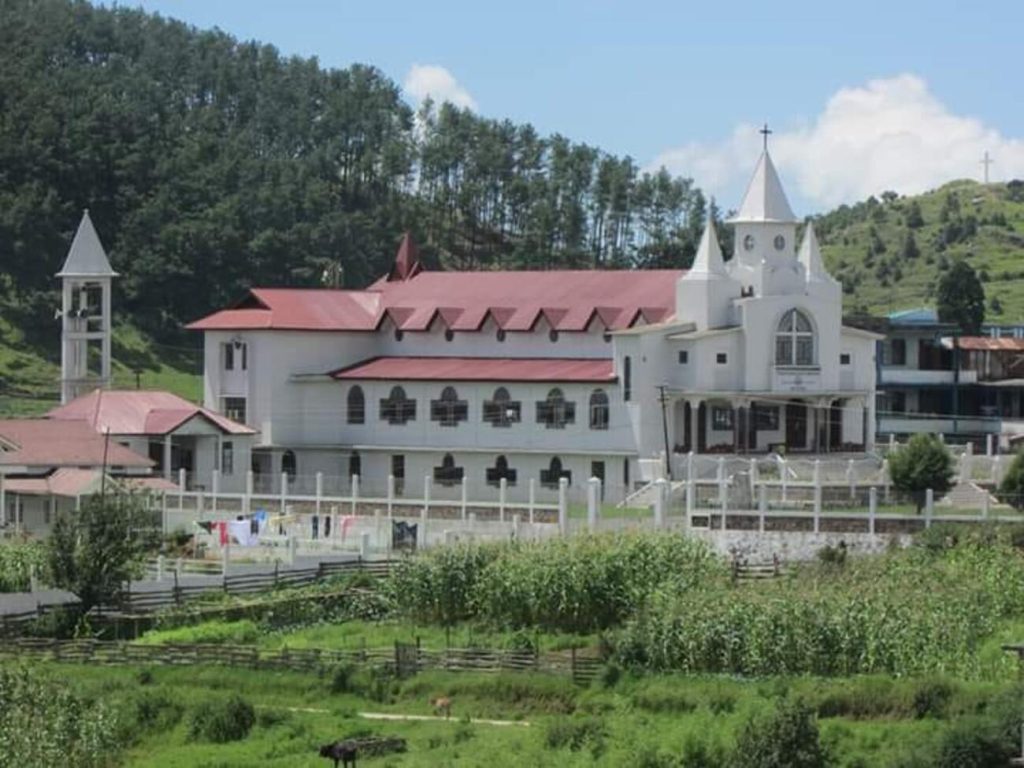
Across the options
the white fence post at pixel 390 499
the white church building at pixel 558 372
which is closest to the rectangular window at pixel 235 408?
the white church building at pixel 558 372

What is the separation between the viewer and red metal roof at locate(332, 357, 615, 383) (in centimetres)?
6856

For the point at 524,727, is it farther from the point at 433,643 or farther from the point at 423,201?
the point at 423,201

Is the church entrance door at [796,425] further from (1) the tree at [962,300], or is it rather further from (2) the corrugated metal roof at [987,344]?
(1) the tree at [962,300]

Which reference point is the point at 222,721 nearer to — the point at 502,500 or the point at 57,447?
the point at 502,500

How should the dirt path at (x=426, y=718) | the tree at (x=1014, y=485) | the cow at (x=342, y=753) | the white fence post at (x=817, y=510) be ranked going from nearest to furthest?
the cow at (x=342, y=753) < the dirt path at (x=426, y=718) < the white fence post at (x=817, y=510) < the tree at (x=1014, y=485)

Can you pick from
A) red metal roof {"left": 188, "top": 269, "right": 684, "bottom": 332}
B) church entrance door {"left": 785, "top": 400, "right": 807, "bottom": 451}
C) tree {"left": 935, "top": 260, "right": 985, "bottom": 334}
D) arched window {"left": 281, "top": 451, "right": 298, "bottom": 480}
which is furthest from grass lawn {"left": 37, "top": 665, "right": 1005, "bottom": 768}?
tree {"left": 935, "top": 260, "right": 985, "bottom": 334}

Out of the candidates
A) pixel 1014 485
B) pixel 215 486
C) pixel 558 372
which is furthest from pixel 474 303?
pixel 1014 485

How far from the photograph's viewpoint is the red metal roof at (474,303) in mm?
70812

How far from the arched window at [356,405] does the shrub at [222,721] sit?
30.1 metres

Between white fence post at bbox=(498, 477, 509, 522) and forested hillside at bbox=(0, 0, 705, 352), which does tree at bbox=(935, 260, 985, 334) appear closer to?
forested hillside at bbox=(0, 0, 705, 352)

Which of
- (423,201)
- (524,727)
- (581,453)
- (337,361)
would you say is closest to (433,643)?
(524,727)

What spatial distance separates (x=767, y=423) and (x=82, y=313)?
20.7 metres

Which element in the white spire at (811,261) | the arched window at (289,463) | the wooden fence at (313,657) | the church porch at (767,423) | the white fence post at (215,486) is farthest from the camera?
the arched window at (289,463)

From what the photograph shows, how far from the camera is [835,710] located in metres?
41.4
